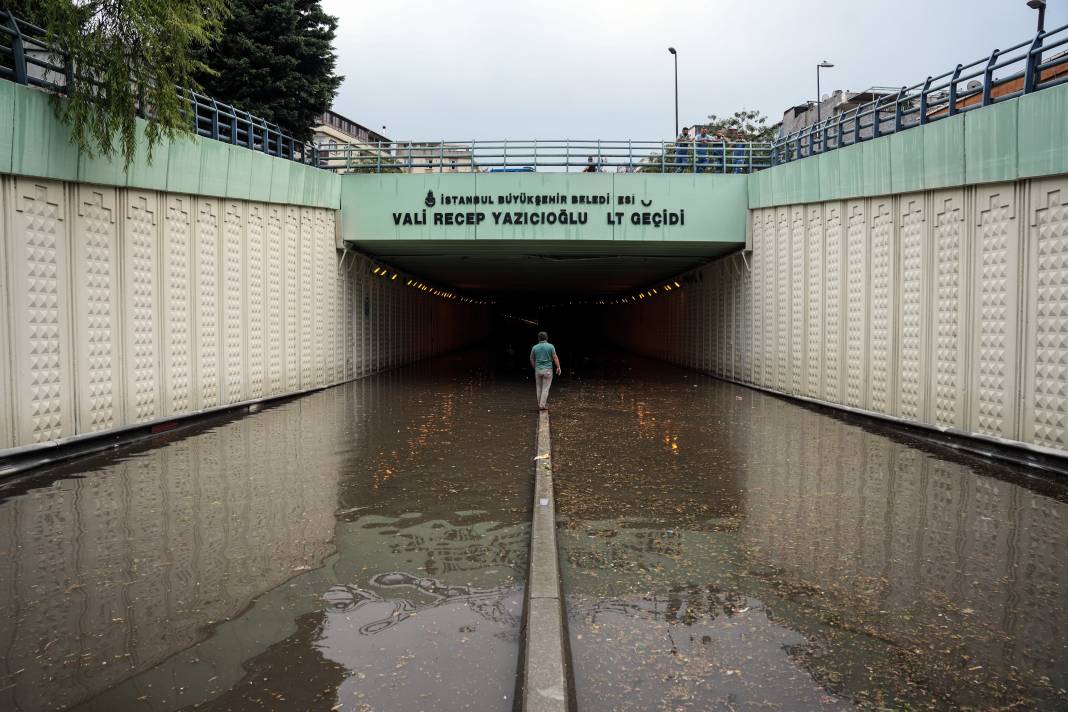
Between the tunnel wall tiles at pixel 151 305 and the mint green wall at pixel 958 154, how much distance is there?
38.0 feet

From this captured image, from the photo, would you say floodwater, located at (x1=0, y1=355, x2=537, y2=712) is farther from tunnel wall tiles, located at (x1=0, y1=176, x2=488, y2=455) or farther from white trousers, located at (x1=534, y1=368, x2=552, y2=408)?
white trousers, located at (x1=534, y1=368, x2=552, y2=408)

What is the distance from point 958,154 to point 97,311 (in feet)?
41.5

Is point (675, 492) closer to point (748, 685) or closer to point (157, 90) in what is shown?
point (748, 685)

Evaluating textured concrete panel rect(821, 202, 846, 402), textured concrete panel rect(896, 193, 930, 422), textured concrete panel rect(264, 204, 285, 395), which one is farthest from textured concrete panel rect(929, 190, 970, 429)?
textured concrete panel rect(264, 204, 285, 395)

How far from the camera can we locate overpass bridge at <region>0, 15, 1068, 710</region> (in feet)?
12.9

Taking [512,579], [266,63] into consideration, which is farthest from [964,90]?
[266,63]

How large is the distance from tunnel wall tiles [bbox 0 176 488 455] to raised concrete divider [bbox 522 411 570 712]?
727 cm

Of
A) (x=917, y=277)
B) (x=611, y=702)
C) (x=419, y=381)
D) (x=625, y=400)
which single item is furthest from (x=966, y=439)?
(x=419, y=381)

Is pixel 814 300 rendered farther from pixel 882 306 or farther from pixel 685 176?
pixel 685 176

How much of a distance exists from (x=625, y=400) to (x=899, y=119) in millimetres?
7522

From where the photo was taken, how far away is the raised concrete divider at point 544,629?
332cm

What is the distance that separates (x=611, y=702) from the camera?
136 inches

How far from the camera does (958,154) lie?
10.6 metres

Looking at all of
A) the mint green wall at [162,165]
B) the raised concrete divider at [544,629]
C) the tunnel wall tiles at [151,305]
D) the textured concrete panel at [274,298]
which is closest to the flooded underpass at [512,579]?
the raised concrete divider at [544,629]
